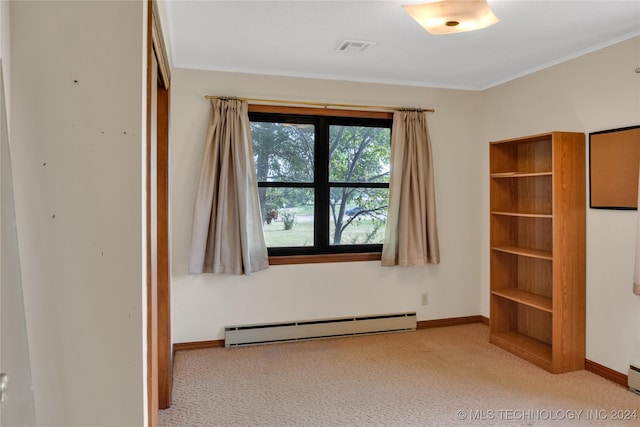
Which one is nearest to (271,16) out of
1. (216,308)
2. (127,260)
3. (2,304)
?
(127,260)

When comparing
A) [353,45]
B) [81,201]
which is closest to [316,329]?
[353,45]

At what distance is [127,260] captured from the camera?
133cm

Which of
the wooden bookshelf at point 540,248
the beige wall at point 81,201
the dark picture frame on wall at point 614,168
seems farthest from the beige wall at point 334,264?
the beige wall at point 81,201

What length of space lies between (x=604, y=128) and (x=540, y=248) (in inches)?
43.7

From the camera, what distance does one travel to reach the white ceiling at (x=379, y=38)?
252 centimetres

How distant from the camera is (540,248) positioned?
3.76 meters

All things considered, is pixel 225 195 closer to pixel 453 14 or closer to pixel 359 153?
pixel 359 153

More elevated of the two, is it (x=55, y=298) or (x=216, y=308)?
(x=55, y=298)

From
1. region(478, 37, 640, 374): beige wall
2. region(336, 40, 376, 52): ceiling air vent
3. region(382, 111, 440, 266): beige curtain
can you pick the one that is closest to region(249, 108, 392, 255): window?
region(382, 111, 440, 266): beige curtain

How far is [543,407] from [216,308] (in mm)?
2554

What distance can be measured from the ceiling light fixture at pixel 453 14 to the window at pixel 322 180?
1691 mm

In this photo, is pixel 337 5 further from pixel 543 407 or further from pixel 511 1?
pixel 543 407

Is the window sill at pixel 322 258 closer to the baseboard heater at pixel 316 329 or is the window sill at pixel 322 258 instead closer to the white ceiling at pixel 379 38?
the baseboard heater at pixel 316 329

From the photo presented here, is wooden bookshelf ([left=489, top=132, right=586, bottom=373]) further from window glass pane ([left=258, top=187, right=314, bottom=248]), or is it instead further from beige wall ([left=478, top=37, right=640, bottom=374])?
window glass pane ([left=258, top=187, right=314, bottom=248])
